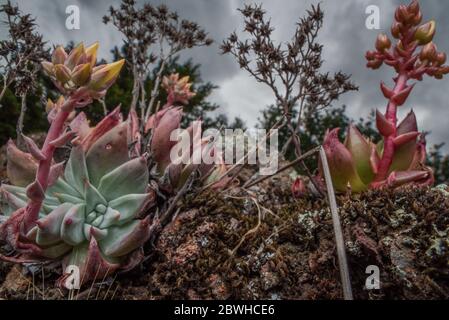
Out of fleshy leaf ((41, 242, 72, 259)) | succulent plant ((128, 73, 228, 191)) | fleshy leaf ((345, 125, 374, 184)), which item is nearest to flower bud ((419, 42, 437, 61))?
fleshy leaf ((345, 125, 374, 184))

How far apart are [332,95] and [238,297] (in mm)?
1361

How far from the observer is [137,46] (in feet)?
9.86

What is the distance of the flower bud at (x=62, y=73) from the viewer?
1.27m

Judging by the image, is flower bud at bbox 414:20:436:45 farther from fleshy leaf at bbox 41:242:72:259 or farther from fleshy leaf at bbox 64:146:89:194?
fleshy leaf at bbox 41:242:72:259

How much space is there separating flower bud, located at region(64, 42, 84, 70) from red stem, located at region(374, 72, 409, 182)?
1.38 metres

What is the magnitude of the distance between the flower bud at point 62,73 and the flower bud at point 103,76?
0.23ft

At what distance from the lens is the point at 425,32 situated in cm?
190

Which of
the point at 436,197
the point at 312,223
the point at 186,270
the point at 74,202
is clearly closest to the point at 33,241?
the point at 74,202

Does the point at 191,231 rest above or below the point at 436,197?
below

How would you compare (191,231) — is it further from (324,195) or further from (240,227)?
(324,195)

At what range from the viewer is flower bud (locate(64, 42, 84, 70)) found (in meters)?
1.31

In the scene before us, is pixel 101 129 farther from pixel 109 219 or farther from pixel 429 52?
pixel 429 52
